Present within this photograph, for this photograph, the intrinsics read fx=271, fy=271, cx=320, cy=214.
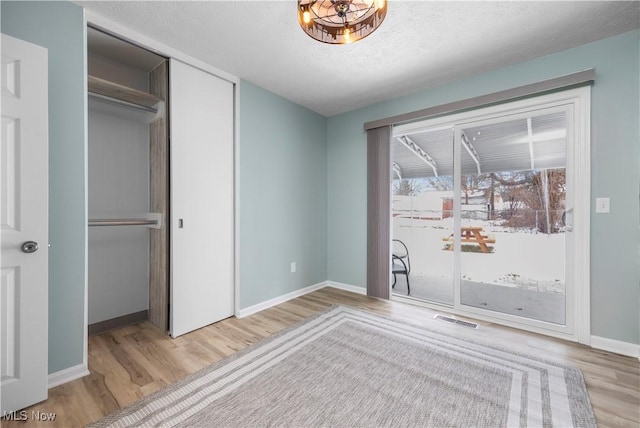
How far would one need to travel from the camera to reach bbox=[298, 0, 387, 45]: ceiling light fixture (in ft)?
4.95

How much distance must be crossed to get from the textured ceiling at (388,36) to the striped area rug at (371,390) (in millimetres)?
2487

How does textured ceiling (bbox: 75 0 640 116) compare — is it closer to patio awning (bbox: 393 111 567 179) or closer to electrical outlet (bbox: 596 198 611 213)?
patio awning (bbox: 393 111 567 179)

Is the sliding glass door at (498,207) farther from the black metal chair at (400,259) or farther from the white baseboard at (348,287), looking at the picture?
the white baseboard at (348,287)

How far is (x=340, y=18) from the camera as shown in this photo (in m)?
1.61

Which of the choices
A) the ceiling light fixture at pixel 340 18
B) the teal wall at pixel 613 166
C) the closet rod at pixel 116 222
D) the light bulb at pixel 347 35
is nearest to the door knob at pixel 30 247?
the closet rod at pixel 116 222

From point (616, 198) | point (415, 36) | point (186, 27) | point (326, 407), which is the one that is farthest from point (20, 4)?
point (616, 198)

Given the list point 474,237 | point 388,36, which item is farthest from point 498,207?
point 388,36

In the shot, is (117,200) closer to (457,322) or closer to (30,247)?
(30,247)

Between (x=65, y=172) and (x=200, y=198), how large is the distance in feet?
3.18

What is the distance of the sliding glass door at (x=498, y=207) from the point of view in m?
2.43

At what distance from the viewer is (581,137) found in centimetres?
228

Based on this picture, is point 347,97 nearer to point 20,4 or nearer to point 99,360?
point 20,4

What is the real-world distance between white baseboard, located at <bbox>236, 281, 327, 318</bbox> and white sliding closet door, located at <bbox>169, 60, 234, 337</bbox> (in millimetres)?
154

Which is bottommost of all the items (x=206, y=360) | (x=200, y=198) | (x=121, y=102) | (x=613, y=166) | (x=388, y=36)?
(x=206, y=360)
